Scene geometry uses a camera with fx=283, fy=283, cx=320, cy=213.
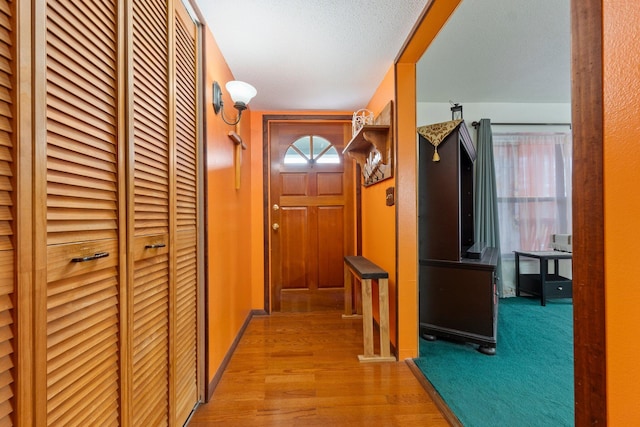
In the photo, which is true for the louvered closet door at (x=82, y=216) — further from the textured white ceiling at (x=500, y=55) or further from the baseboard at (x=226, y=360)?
the textured white ceiling at (x=500, y=55)

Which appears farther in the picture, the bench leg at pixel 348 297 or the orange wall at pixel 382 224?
the bench leg at pixel 348 297

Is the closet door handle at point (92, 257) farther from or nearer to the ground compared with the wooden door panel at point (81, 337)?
farther from the ground

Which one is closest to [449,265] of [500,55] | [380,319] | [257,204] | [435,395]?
[380,319]

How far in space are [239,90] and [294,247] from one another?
1.76 meters

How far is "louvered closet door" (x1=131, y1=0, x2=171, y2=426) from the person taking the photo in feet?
3.18

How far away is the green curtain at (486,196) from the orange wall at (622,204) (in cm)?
297

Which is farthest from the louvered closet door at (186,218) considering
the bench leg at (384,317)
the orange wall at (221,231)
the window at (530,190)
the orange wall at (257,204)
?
the window at (530,190)

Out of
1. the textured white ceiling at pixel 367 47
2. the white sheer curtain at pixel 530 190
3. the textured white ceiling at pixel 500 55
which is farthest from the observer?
the white sheer curtain at pixel 530 190

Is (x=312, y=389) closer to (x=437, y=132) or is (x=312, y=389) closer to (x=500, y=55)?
(x=437, y=132)

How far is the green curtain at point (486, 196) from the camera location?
3.31 meters

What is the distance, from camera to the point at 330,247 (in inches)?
125

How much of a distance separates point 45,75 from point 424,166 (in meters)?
2.28

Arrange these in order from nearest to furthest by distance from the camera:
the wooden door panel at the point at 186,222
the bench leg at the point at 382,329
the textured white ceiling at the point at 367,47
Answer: the wooden door panel at the point at 186,222 → the textured white ceiling at the point at 367,47 → the bench leg at the point at 382,329

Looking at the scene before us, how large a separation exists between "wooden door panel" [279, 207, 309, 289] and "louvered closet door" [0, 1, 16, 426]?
102 inches
